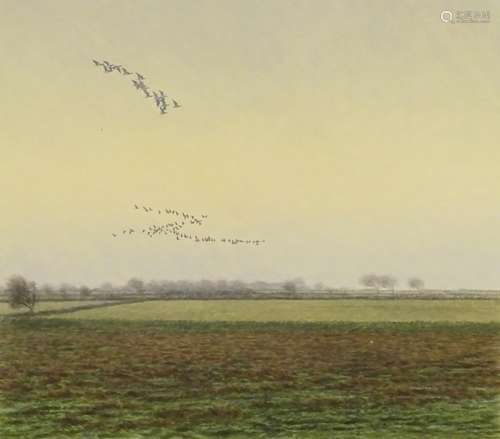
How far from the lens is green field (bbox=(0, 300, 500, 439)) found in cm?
1350

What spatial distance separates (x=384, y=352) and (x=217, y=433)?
7.71m

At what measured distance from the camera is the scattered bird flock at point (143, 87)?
1683cm

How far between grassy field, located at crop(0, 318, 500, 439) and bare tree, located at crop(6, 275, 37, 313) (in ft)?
4.48

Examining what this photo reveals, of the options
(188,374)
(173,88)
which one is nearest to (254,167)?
(173,88)

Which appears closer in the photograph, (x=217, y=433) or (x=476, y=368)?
(x=217, y=433)

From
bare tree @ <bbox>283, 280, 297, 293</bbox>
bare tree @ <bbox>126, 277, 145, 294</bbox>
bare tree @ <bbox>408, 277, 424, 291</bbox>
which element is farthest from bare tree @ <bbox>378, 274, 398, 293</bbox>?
bare tree @ <bbox>126, 277, 145, 294</bbox>

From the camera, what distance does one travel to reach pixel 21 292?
18656 mm

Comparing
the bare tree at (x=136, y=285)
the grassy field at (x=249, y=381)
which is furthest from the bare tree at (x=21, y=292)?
the bare tree at (x=136, y=285)

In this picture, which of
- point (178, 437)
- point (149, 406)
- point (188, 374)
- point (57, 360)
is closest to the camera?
point (178, 437)

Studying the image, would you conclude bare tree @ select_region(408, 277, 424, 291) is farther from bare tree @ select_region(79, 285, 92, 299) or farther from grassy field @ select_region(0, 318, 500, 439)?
bare tree @ select_region(79, 285, 92, 299)

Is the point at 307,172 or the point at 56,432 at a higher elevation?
the point at 307,172

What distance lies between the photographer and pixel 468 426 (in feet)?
43.4

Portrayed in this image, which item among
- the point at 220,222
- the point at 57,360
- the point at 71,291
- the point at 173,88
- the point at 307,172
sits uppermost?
the point at 173,88

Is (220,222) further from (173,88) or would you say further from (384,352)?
(384,352)
